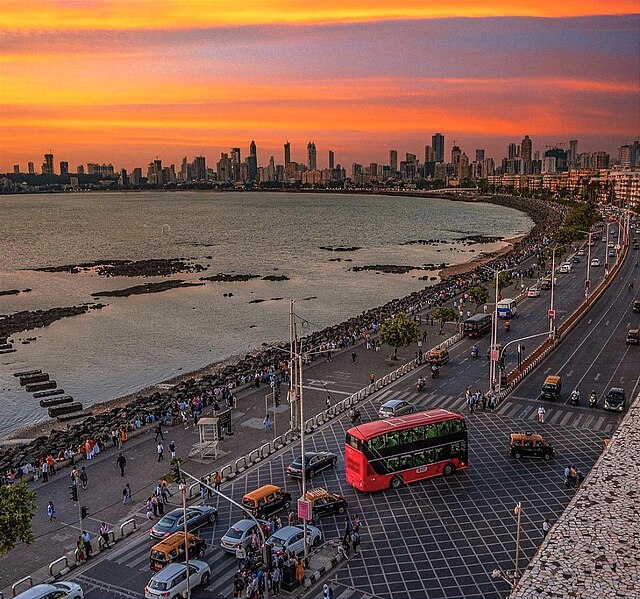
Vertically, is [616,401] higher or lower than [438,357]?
higher

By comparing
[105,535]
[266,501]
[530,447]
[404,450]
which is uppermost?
[404,450]

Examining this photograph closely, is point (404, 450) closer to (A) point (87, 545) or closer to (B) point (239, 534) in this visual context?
(B) point (239, 534)

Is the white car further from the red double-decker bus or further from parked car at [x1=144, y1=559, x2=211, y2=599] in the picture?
the red double-decker bus

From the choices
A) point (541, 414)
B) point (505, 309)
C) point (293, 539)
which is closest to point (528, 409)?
point (541, 414)

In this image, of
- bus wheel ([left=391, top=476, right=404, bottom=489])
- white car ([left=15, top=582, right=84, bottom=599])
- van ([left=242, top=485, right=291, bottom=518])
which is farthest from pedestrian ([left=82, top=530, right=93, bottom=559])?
bus wheel ([left=391, top=476, right=404, bottom=489])

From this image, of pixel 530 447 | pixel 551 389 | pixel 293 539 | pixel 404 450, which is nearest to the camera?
pixel 293 539

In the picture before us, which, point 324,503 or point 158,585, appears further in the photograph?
point 324,503

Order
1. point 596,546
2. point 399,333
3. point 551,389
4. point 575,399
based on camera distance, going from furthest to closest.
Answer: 1. point 399,333
2. point 551,389
3. point 575,399
4. point 596,546

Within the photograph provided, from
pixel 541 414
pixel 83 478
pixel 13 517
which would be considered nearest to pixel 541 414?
pixel 541 414
